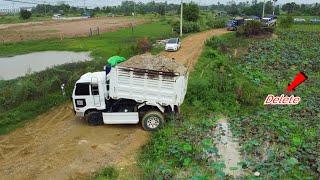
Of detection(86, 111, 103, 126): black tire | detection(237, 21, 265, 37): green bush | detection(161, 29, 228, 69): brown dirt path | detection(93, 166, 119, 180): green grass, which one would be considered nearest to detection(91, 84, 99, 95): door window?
detection(86, 111, 103, 126): black tire

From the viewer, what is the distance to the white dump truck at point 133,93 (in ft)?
55.8

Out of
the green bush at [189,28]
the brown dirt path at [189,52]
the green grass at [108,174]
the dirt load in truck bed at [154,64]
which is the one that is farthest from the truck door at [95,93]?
the green bush at [189,28]

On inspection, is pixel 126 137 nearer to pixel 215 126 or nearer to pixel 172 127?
pixel 172 127

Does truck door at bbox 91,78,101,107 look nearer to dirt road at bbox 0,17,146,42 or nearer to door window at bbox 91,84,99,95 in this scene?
door window at bbox 91,84,99,95

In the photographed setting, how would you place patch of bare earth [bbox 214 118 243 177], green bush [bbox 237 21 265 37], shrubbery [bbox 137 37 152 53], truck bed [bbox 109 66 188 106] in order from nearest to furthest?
patch of bare earth [bbox 214 118 243 177], truck bed [bbox 109 66 188 106], shrubbery [bbox 137 37 152 53], green bush [bbox 237 21 265 37]

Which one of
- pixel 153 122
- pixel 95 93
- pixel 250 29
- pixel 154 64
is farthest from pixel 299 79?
pixel 250 29

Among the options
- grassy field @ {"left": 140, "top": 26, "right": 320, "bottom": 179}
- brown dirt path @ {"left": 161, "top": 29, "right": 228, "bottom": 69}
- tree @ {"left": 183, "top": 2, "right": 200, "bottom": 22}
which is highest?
tree @ {"left": 183, "top": 2, "right": 200, "bottom": 22}

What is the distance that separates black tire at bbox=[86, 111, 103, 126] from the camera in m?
18.0

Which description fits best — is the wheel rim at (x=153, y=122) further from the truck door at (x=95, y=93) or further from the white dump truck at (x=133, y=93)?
the truck door at (x=95, y=93)

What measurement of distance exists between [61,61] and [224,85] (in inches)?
801

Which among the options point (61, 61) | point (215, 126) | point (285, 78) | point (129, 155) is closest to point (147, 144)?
point (129, 155)

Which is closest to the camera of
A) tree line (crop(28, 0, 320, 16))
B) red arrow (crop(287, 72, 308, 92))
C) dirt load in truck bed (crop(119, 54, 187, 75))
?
dirt load in truck bed (crop(119, 54, 187, 75))

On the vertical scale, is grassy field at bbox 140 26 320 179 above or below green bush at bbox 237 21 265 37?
below

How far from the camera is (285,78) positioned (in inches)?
1142
